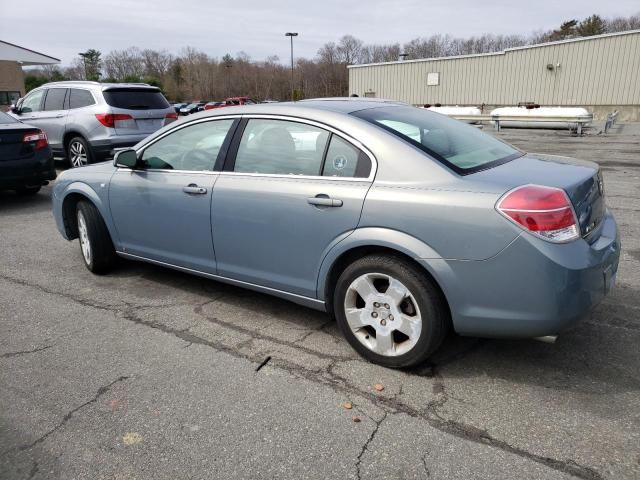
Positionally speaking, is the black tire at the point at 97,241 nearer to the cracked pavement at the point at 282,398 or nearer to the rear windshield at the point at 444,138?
the cracked pavement at the point at 282,398

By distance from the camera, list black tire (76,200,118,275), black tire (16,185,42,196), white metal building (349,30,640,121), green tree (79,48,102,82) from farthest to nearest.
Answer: green tree (79,48,102,82)
white metal building (349,30,640,121)
black tire (16,185,42,196)
black tire (76,200,118,275)

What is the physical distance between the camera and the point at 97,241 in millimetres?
4723

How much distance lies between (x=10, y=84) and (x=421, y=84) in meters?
33.6

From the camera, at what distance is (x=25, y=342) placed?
361 cm

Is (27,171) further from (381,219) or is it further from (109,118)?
(381,219)

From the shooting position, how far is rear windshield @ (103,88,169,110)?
10.1m

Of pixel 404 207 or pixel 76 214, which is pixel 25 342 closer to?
pixel 76 214

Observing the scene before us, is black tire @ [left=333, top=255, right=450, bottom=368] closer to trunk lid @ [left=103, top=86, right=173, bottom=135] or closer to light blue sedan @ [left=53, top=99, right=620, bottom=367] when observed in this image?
light blue sedan @ [left=53, top=99, right=620, bottom=367]

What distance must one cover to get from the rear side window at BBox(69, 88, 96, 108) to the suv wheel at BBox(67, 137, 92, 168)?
26.8 inches

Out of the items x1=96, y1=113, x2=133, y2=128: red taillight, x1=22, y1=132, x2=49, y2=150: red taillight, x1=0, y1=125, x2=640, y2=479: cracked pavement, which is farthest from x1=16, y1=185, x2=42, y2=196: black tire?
x1=0, y1=125, x2=640, y2=479: cracked pavement

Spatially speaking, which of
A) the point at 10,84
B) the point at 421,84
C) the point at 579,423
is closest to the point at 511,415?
the point at 579,423

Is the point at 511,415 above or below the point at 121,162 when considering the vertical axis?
below

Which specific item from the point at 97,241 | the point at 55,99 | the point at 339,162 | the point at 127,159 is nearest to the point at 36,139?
the point at 55,99

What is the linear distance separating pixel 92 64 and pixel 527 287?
107 meters
